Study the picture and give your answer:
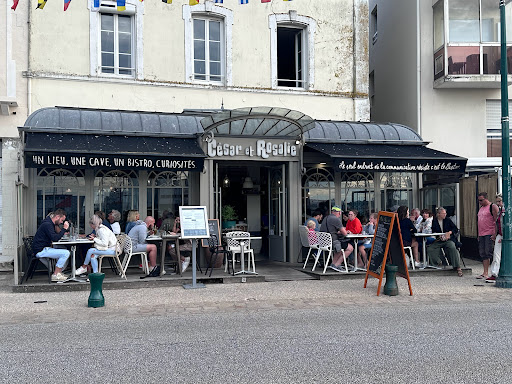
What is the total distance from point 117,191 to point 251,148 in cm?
339

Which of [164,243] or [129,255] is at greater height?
[164,243]

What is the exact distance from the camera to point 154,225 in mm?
13125

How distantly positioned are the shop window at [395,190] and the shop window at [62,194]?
795 centimetres

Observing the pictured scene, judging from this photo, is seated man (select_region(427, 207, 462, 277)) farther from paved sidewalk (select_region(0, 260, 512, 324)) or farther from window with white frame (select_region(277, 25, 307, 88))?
window with white frame (select_region(277, 25, 307, 88))

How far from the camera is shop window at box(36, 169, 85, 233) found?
1241cm

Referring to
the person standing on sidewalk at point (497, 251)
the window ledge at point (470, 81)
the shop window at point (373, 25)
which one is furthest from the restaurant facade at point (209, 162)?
the shop window at point (373, 25)

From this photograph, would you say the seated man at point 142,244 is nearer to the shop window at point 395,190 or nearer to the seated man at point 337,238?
the seated man at point 337,238

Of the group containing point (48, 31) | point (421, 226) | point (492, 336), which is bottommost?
point (492, 336)

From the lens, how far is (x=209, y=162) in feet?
42.2

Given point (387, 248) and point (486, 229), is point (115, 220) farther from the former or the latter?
point (486, 229)

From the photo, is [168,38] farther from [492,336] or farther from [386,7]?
[492,336]

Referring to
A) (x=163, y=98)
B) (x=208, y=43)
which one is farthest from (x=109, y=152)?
(x=208, y=43)

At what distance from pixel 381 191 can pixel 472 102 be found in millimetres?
4976

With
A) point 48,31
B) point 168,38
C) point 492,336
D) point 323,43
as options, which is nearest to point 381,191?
point 323,43
